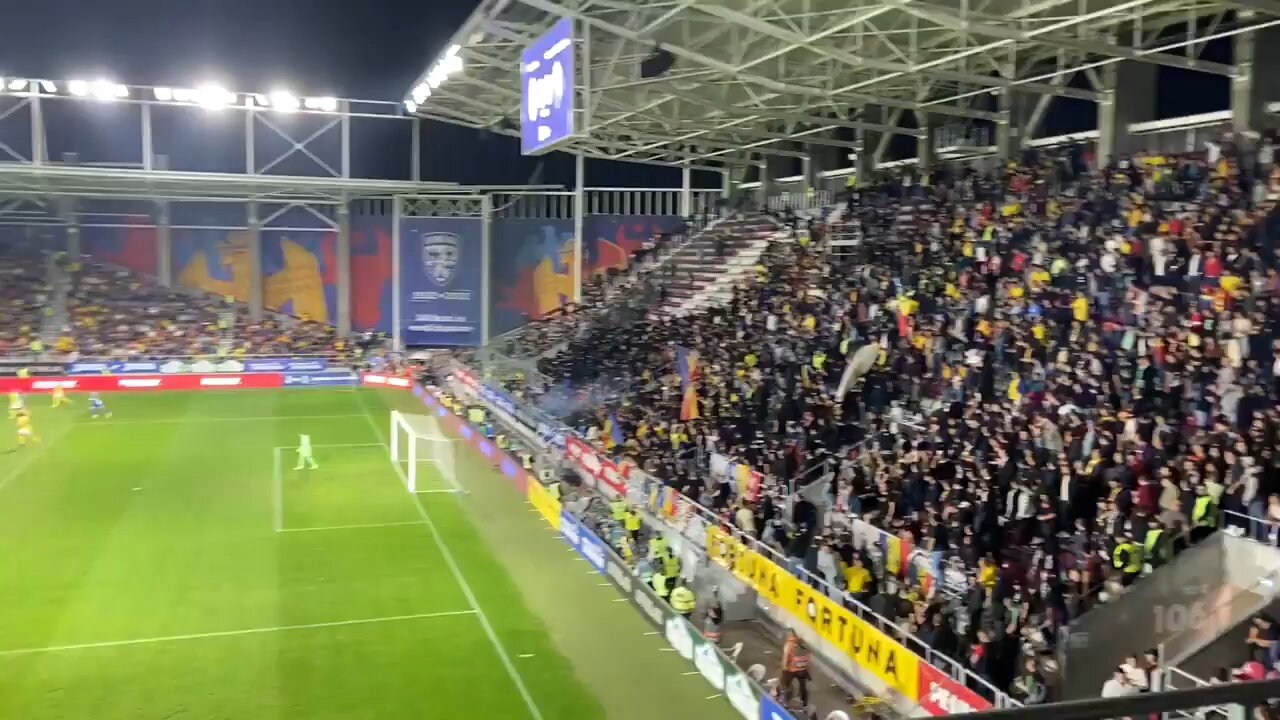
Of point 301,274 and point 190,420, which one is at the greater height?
point 301,274

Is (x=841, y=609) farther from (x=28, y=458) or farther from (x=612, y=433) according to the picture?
(x=28, y=458)

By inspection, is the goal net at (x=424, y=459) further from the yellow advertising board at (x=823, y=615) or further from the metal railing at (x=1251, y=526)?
the metal railing at (x=1251, y=526)

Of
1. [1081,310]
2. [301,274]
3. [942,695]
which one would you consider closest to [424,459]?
[1081,310]

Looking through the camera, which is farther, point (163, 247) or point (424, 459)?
point (163, 247)

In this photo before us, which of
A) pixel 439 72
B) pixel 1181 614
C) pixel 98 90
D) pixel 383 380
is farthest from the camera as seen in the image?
pixel 383 380

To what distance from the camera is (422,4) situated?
44531 mm

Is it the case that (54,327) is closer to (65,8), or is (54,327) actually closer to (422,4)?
(65,8)

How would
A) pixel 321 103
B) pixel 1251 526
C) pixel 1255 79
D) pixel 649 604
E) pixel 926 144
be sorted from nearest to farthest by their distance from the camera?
1. pixel 1251 526
2. pixel 649 604
3. pixel 1255 79
4. pixel 926 144
5. pixel 321 103

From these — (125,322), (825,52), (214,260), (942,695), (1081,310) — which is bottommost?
(942,695)

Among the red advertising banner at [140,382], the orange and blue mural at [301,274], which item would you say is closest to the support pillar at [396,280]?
the orange and blue mural at [301,274]

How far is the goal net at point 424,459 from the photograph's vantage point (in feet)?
81.9

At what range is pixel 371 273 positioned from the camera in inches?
1909

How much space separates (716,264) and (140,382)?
941 inches

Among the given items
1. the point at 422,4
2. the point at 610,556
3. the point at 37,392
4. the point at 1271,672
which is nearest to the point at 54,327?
the point at 37,392
